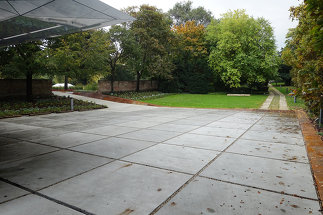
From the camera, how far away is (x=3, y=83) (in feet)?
54.2

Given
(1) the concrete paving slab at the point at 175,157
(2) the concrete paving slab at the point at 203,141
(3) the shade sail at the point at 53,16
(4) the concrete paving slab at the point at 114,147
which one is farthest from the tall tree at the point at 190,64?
(1) the concrete paving slab at the point at 175,157

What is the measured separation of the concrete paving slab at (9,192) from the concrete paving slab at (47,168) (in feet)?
0.46

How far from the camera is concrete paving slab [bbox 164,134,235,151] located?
5.51 m

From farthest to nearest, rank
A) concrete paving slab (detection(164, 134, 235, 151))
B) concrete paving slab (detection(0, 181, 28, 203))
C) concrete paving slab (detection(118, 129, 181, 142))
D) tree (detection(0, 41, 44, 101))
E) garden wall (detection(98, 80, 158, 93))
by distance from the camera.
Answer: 1. garden wall (detection(98, 80, 158, 93))
2. tree (detection(0, 41, 44, 101))
3. concrete paving slab (detection(118, 129, 181, 142))
4. concrete paving slab (detection(164, 134, 235, 151))
5. concrete paving slab (detection(0, 181, 28, 203))

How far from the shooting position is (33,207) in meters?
2.66

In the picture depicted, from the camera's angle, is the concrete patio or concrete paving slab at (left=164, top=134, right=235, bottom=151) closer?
the concrete patio

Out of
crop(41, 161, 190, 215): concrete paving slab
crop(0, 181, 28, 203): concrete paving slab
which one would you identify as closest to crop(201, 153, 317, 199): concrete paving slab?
crop(41, 161, 190, 215): concrete paving slab

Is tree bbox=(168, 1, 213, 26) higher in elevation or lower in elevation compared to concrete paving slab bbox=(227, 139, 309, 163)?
higher

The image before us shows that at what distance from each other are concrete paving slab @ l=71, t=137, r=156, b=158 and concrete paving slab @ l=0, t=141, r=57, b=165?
2.45 ft

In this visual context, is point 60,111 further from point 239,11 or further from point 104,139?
point 239,11

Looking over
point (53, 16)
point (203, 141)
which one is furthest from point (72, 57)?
point (203, 141)

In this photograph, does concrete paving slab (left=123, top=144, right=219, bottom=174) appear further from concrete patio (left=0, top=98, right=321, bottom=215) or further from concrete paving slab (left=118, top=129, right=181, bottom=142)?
concrete paving slab (left=118, top=129, right=181, bottom=142)

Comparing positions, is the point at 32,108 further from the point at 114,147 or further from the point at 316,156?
the point at 316,156

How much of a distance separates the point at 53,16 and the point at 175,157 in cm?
411
